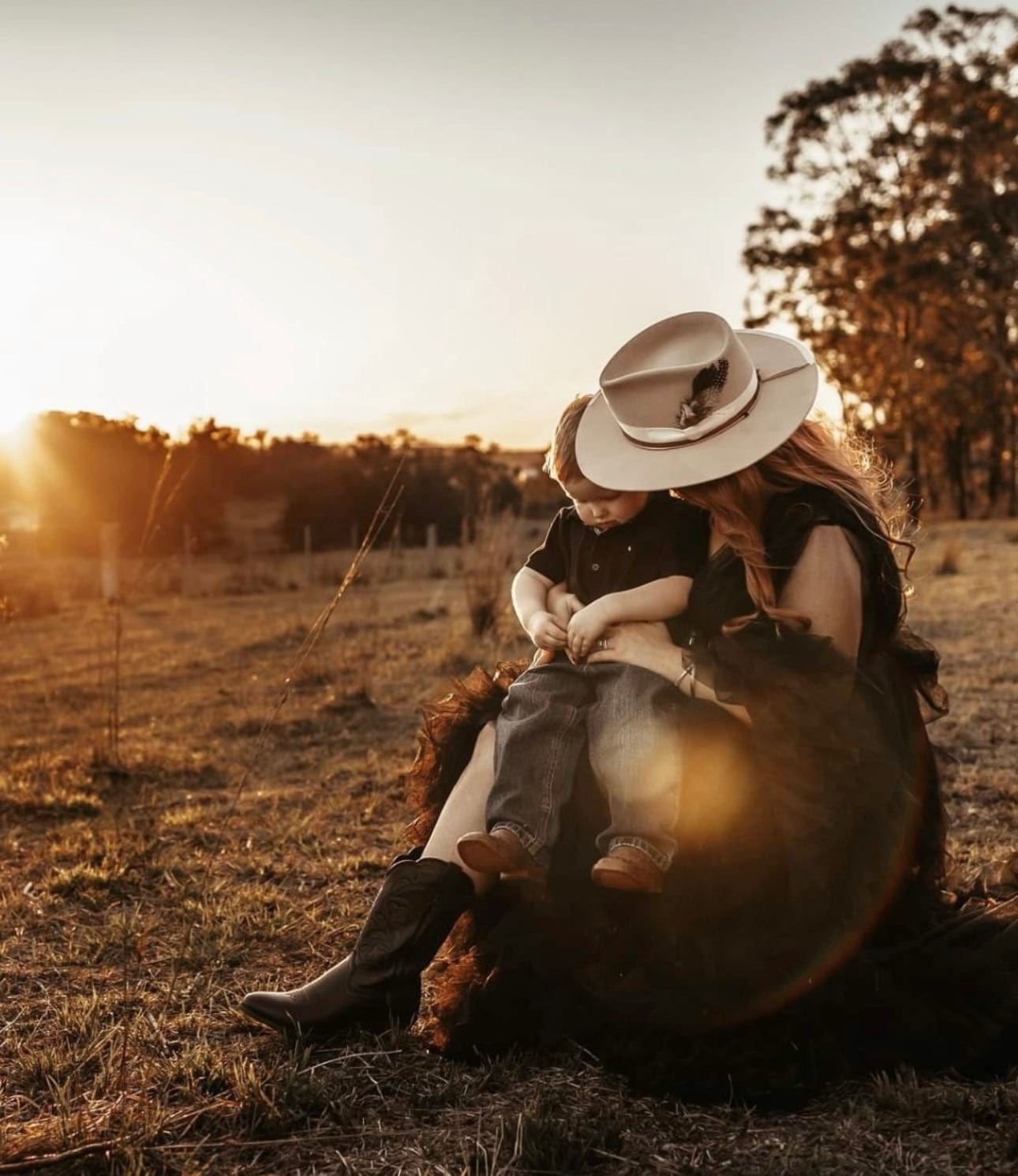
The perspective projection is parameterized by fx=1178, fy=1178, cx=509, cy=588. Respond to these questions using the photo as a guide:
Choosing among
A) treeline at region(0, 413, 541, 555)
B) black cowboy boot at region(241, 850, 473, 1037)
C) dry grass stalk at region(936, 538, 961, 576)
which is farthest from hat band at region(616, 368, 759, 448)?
treeline at region(0, 413, 541, 555)

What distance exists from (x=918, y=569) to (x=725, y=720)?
1382 centimetres

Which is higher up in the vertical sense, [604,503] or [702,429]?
[702,429]

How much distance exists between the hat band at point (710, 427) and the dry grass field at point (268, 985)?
1213 mm

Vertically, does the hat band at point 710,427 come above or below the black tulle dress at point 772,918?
above

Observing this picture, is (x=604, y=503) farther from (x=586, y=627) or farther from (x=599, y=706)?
(x=599, y=706)

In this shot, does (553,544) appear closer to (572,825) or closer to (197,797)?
(572,825)

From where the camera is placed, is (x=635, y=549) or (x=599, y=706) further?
(x=635, y=549)

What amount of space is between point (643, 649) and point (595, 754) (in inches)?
10.4

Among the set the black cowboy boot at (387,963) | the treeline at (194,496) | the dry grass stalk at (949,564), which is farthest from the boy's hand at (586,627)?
the treeline at (194,496)

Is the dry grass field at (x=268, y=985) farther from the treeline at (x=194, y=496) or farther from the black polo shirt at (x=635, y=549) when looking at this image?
the treeline at (x=194, y=496)

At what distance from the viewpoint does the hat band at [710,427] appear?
250cm

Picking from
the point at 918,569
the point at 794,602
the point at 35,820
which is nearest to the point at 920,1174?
the point at 794,602

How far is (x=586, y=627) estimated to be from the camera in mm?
2674

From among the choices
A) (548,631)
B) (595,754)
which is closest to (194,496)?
(548,631)
